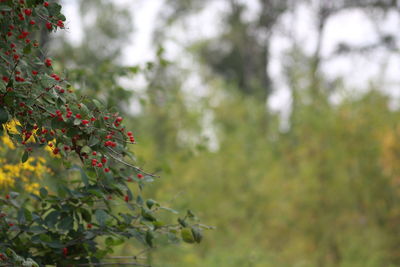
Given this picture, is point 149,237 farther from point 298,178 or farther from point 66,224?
point 298,178

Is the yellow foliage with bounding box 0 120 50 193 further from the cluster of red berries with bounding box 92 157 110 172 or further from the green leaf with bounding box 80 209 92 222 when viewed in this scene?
the cluster of red berries with bounding box 92 157 110 172

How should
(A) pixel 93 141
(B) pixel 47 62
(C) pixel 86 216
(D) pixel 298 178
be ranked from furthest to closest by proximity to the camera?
1. (D) pixel 298 178
2. (C) pixel 86 216
3. (B) pixel 47 62
4. (A) pixel 93 141

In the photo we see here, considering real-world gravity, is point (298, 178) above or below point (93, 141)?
above

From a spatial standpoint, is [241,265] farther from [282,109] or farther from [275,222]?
[282,109]

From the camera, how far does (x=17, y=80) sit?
2043 mm

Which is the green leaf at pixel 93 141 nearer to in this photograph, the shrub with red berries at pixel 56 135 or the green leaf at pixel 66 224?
the shrub with red berries at pixel 56 135

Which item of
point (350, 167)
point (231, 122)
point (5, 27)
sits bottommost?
point (5, 27)

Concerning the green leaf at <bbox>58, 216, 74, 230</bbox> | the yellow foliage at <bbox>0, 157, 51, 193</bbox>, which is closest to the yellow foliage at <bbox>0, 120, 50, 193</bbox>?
the yellow foliage at <bbox>0, 157, 51, 193</bbox>

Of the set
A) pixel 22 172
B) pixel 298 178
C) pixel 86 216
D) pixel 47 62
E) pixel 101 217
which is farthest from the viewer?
pixel 298 178

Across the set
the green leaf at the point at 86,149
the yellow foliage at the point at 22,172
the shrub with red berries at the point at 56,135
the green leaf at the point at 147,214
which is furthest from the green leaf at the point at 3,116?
the yellow foliage at the point at 22,172

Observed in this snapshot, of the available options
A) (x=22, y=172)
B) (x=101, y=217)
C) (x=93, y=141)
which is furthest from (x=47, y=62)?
(x=22, y=172)

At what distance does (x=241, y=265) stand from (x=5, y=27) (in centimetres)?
530

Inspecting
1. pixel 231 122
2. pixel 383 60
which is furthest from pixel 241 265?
pixel 231 122

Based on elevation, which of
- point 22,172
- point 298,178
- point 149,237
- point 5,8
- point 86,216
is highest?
point 298,178
